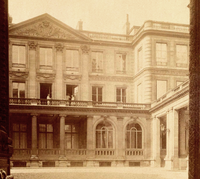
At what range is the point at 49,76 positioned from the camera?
99.6 ft

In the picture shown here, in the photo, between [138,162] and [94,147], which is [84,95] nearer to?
[94,147]

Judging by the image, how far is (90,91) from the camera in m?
31.4

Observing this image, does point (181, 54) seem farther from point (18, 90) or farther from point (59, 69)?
point (18, 90)

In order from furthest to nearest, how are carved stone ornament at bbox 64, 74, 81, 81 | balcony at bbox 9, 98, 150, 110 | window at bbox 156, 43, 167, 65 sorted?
carved stone ornament at bbox 64, 74, 81, 81
window at bbox 156, 43, 167, 65
balcony at bbox 9, 98, 150, 110

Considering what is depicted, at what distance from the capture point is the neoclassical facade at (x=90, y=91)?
91.6 feet

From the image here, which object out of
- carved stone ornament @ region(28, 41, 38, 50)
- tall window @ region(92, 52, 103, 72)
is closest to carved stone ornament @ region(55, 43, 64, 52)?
carved stone ornament @ region(28, 41, 38, 50)

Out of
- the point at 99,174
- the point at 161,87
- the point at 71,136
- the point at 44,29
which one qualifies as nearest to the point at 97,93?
the point at 71,136

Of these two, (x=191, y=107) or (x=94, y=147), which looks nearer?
(x=191, y=107)

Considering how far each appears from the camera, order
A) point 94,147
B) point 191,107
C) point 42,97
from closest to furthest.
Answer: point 191,107 → point 94,147 → point 42,97

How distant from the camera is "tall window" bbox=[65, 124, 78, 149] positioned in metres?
30.8

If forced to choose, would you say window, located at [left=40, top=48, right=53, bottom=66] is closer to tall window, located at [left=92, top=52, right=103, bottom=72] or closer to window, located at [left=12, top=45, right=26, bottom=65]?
window, located at [left=12, top=45, right=26, bottom=65]

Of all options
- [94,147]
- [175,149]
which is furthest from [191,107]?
[94,147]

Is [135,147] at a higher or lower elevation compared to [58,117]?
lower

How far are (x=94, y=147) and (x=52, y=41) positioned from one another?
10.1 m
